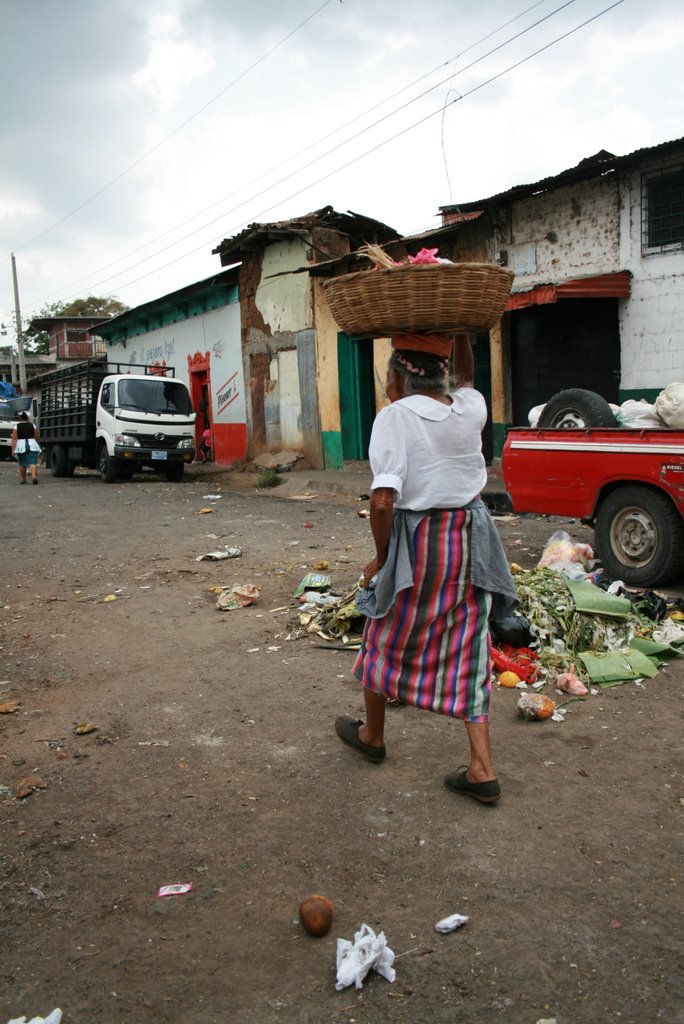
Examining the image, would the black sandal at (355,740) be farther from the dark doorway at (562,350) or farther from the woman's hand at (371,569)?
the dark doorway at (562,350)

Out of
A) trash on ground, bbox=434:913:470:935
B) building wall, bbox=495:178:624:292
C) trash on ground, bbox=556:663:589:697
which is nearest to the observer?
trash on ground, bbox=434:913:470:935

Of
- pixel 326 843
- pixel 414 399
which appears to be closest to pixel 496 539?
pixel 414 399

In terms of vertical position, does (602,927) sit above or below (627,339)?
below

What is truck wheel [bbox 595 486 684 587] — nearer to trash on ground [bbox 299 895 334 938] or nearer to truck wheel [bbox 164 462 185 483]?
trash on ground [bbox 299 895 334 938]

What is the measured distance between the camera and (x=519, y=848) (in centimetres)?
276

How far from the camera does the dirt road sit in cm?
213

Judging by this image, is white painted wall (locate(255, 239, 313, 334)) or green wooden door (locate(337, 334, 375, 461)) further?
white painted wall (locate(255, 239, 313, 334))

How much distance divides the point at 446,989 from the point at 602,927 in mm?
516

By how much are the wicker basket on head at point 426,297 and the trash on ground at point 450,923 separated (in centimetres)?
193

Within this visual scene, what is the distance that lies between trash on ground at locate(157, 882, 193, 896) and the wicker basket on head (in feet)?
6.59

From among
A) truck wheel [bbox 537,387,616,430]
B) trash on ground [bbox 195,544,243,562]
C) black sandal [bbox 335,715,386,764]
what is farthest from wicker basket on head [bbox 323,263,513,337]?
trash on ground [bbox 195,544,243,562]

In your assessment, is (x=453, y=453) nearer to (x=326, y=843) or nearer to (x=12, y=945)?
(x=326, y=843)

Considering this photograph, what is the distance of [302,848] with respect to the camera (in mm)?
2811

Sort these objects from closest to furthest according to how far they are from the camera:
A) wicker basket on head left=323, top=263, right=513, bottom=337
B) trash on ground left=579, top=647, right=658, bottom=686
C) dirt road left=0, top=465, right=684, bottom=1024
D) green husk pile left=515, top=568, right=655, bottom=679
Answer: dirt road left=0, top=465, right=684, bottom=1024 < wicker basket on head left=323, top=263, right=513, bottom=337 < trash on ground left=579, top=647, right=658, bottom=686 < green husk pile left=515, top=568, right=655, bottom=679
